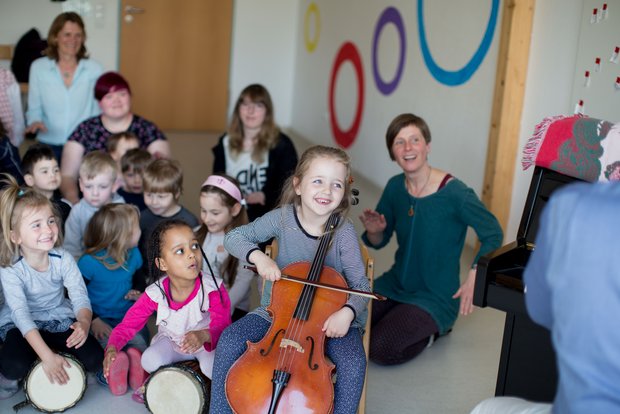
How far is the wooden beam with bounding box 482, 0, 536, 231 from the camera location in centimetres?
420

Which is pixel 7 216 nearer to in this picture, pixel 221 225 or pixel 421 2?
pixel 221 225

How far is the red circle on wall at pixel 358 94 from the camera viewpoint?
21.2ft

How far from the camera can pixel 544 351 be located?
7.63ft

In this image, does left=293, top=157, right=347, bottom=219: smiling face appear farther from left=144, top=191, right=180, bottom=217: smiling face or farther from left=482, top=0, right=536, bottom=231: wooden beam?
left=482, top=0, right=536, bottom=231: wooden beam

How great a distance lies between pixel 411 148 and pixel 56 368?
4.92 feet

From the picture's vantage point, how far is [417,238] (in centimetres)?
327

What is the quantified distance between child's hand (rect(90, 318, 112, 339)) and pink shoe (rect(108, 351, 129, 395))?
0.27 m

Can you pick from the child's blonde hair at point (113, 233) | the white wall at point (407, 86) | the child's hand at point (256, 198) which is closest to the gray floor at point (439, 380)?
the child's blonde hair at point (113, 233)

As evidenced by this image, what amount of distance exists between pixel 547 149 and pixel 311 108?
18.1 feet

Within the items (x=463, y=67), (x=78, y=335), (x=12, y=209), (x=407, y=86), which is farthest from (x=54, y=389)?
(x=407, y=86)

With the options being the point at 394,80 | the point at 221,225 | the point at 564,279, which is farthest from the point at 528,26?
the point at 564,279

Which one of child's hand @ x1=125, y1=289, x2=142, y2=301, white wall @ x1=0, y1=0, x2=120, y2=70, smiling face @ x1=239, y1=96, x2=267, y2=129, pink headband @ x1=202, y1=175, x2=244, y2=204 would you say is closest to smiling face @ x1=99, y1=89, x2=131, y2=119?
smiling face @ x1=239, y1=96, x2=267, y2=129

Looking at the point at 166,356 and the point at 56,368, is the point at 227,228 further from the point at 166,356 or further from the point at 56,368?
the point at 56,368

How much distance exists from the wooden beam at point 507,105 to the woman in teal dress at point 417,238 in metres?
1.16
